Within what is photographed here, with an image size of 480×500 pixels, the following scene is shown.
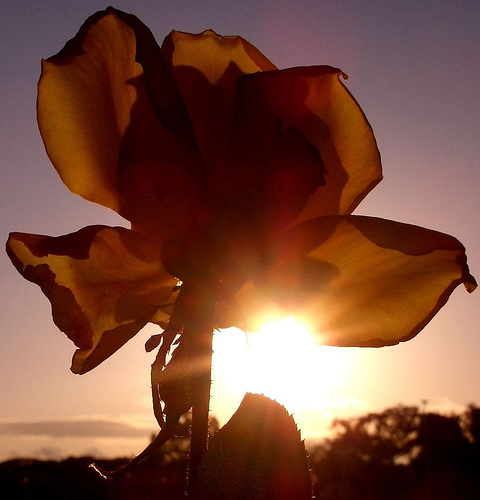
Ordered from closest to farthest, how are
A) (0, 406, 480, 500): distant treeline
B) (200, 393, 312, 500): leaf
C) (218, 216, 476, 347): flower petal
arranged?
(200, 393, 312, 500): leaf → (218, 216, 476, 347): flower petal → (0, 406, 480, 500): distant treeline

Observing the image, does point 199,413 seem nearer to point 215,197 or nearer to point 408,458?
point 215,197

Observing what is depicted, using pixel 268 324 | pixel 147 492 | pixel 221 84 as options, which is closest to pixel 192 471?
Answer: pixel 268 324

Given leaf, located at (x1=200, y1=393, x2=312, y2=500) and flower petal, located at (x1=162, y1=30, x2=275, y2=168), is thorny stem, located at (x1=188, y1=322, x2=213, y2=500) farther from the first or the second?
flower petal, located at (x1=162, y1=30, x2=275, y2=168)

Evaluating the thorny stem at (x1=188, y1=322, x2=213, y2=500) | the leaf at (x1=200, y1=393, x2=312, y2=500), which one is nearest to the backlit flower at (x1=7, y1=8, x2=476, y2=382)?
the thorny stem at (x1=188, y1=322, x2=213, y2=500)

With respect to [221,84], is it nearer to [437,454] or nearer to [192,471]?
[192,471]

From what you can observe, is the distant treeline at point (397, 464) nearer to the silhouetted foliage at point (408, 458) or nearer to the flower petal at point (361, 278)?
the silhouetted foliage at point (408, 458)

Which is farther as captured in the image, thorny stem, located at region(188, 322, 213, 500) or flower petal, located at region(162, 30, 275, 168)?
flower petal, located at region(162, 30, 275, 168)
